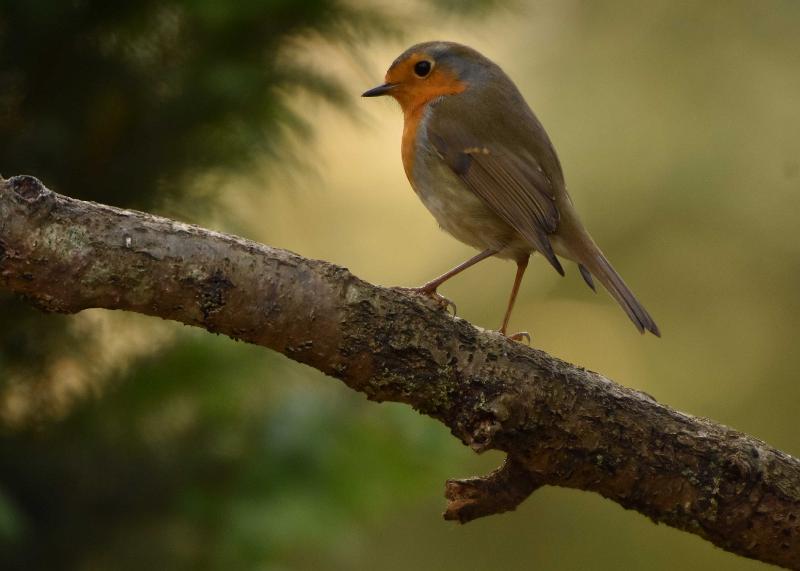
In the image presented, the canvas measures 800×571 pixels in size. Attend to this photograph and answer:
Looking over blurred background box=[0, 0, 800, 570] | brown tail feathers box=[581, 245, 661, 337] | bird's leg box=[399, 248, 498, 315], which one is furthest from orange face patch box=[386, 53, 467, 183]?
brown tail feathers box=[581, 245, 661, 337]

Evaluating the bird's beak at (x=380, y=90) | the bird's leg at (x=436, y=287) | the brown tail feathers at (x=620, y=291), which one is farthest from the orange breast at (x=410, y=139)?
the brown tail feathers at (x=620, y=291)

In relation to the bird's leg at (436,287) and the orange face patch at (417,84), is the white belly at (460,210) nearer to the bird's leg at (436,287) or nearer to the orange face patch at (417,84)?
the bird's leg at (436,287)

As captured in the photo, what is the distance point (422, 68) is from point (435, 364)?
1.56 metres

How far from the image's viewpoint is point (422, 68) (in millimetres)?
3615

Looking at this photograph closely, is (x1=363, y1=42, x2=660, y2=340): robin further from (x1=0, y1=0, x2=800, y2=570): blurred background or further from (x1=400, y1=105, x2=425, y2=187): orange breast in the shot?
(x1=0, y1=0, x2=800, y2=570): blurred background

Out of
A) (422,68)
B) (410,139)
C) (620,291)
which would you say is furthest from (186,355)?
(620,291)

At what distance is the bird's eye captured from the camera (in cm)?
361

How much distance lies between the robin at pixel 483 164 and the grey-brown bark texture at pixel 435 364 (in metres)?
0.58

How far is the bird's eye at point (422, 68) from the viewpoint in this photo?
3609mm

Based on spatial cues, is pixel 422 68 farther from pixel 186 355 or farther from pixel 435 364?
pixel 435 364

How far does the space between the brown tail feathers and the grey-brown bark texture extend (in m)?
0.35

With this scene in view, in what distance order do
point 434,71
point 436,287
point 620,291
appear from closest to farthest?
point 436,287, point 620,291, point 434,71

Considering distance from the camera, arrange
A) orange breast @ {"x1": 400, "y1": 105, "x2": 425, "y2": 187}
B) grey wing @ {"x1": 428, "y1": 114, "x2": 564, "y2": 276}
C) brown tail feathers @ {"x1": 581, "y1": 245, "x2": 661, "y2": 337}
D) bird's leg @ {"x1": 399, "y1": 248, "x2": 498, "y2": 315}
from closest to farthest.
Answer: bird's leg @ {"x1": 399, "y1": 248, "x2": 498, "y2": 315}, brown tail feathers @ {"x1": 581, "y1": 245, "x2": 661, "y2": 337}, grey wing @ {"x1": 428, "y1": 114, "x2": 564, "y2": 276}, orange breast @ {"x1": 400, "y1": 105, "x2": 425, "y2": 187}

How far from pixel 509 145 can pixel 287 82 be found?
35.9 inches
